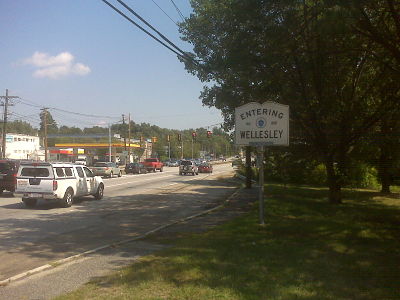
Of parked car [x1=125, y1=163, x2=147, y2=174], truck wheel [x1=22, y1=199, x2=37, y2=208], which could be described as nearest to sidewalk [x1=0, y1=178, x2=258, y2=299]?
truck wheel [x1=22, y1=199, x2=37, y2=208]

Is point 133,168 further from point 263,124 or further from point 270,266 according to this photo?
point 270,266

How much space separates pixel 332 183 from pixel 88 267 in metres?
12.2

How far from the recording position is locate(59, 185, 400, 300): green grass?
6.11 m

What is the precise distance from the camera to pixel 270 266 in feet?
24.5

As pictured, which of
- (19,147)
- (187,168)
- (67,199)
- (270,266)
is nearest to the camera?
(270,266)

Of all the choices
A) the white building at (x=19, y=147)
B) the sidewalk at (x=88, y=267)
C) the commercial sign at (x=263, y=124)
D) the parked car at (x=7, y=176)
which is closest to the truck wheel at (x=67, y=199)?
the parked car at (x=7, y=176)

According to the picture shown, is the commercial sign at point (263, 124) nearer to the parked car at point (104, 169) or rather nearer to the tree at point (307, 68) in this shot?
the tree at point (307, 68)

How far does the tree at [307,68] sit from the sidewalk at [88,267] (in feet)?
17.5

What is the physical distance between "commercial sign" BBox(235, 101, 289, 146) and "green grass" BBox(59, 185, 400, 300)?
235 centimetres

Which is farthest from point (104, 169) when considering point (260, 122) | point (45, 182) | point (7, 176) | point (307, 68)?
point (260, 122)

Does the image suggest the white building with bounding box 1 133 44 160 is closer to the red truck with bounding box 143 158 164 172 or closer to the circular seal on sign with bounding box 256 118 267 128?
the red truck with bounding box 143 158 164 172

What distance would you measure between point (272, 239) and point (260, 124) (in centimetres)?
361

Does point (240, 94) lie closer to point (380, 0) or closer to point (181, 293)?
point (380, 0)

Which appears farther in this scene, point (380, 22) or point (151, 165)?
point (151, 165)
